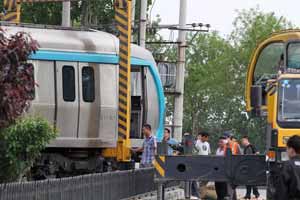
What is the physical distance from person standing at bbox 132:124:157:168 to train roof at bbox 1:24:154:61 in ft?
7.00

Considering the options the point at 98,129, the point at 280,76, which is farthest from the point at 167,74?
the point at 280,76

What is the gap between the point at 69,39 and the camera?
2256 centimetres

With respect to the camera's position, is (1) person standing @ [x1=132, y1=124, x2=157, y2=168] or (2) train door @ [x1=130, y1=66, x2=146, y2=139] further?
(2) train door @ [x1=130, y1=66, x2=146, y2=139]

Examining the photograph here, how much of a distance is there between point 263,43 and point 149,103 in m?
3.12

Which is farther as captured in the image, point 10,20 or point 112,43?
point 10,20

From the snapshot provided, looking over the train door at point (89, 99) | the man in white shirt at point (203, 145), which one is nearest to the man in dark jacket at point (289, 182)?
the train door at point (89, 99)

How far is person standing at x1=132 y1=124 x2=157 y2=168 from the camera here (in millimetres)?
21703

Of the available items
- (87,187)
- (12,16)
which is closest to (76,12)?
(12,16)

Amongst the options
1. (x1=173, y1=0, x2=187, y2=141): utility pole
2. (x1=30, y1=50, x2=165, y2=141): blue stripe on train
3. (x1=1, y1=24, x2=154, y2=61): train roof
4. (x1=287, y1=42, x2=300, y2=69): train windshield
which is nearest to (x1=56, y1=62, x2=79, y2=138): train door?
(x1=30, y1=50, x2=165, y2=141): blue stripe on train

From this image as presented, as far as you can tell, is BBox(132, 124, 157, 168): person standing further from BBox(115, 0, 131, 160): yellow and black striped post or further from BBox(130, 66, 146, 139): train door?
→ BBox(130, 66, 146, 139): train door

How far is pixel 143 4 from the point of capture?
109 feet

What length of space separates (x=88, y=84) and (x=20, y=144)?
582 cm

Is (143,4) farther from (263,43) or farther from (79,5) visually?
(263,43)

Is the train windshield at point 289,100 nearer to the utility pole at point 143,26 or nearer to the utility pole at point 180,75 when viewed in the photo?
the utility pole at point 143,26
